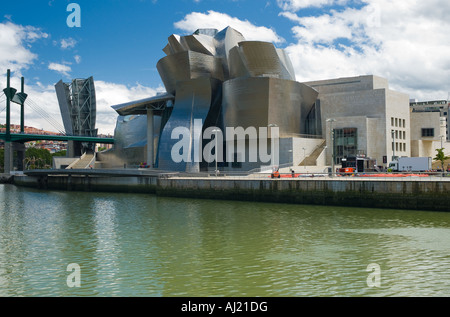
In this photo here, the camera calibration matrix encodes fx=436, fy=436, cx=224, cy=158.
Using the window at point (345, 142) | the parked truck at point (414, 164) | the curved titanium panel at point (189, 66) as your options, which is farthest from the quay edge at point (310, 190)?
the window at point (345, 142)

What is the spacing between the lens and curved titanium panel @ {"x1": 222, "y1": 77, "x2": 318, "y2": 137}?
51.8 metres

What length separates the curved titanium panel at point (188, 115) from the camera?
5381 cm

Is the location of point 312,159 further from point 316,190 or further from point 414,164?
point 316,190

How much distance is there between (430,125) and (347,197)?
37.6m

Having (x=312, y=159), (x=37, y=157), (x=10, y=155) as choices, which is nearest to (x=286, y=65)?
(x=312, y=159)

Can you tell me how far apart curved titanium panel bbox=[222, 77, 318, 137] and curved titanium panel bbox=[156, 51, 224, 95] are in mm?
3700

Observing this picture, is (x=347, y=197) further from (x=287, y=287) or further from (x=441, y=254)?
(x=287, y=287)

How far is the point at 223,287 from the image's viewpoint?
38.2 feet

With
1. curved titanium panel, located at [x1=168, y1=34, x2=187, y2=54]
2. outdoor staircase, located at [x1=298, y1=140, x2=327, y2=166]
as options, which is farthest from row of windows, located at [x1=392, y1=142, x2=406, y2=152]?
curved titanium panel, located at [x1=168, y1=34, x2=187, y2=54]

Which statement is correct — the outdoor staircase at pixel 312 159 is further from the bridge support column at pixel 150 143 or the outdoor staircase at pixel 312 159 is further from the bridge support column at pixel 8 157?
the bridge support column at pixel 8 157

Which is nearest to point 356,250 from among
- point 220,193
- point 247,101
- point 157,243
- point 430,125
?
point 157,243

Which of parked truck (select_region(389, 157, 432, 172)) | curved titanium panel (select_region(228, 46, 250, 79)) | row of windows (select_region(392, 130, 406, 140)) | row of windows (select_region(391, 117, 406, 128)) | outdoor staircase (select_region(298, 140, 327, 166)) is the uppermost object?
curved titanium panel (select_region(228, 46, 250, 79))

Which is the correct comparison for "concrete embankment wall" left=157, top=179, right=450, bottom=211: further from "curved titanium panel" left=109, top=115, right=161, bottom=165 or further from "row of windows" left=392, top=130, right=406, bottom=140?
"curved titanium panel" left=109, top=115, right=161, bottom=165

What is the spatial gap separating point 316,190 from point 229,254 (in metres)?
16.5
